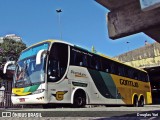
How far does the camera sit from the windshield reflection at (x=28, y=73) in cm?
1051

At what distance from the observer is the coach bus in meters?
10.5

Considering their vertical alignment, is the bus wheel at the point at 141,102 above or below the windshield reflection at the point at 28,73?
below

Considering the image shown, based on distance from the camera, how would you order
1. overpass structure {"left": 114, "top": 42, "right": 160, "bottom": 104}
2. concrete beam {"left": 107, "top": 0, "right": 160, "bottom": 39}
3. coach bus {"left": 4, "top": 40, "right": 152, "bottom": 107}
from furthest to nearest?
1. overpass structure {"left": 114, "top": 42, "right": 160, "bottom": 104}
2. coach bus {"left": 4, "top": 40, "right": 152, "bottom": 107}
3. concrete beam {"left": 107, "top": 0, "right": 160, "bottom": 39}


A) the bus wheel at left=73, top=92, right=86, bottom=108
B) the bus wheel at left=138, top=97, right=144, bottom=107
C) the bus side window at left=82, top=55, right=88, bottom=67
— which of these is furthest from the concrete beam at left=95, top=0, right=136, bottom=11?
the bus wheel at left=138, top=97, right=144, bottom=107

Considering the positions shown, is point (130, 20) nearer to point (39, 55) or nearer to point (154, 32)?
point (154, 32)

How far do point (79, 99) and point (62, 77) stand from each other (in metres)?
1.38

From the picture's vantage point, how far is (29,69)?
Answer: 36.2 ft

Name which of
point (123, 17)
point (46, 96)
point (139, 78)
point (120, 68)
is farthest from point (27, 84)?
point (139, 78)

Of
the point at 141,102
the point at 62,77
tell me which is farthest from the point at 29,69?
the point at 141,102

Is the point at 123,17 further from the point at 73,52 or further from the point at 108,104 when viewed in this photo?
the point at 108,104

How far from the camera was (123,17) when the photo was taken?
9.68ft

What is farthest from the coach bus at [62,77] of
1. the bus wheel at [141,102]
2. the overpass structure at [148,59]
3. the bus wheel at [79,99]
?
the overpass structure at [148,59]

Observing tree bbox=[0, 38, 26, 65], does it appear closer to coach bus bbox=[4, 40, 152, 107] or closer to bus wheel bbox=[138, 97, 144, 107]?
bus wheel bbox=[138, 97, 144, 107]

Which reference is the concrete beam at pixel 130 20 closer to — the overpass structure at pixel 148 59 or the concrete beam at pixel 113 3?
the concrete beam at pixel 113 3
